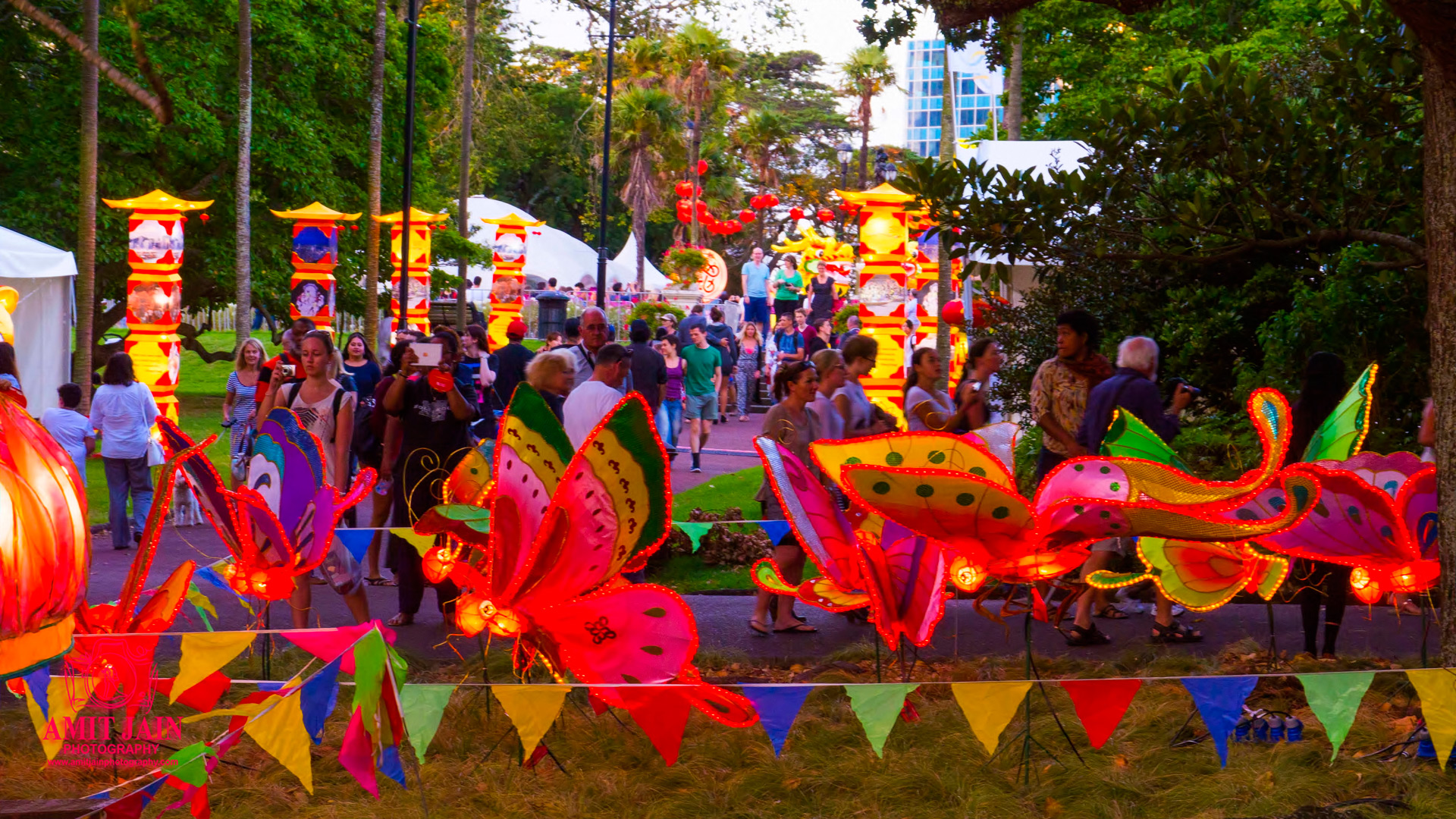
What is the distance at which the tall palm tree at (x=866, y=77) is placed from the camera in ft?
163

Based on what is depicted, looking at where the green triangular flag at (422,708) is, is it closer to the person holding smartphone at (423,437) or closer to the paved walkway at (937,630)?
the paved walkway at (937,630)

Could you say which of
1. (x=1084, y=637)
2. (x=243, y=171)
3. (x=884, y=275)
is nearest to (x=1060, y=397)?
(x=1084, y=637)

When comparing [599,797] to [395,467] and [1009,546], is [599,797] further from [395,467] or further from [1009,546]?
[395,467]

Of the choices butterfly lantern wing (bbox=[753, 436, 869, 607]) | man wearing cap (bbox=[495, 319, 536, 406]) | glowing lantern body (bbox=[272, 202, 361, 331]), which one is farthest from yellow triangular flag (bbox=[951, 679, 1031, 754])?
glowing lantern body (bbox=[272, 202, 361, 331])

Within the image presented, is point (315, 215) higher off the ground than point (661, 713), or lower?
higher

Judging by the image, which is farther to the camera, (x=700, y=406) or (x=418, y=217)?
(x=418, y=217)

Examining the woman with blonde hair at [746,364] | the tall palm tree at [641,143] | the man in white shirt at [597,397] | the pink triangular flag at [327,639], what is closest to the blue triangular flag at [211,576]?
the pink triangular flag at [327,639]

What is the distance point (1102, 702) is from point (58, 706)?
141 inches

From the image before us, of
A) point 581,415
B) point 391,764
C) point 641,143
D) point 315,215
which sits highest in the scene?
point 641,143

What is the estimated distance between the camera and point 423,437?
24.8ft

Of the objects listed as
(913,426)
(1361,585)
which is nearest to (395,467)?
A: (913,426)

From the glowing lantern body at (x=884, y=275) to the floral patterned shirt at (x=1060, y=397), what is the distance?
32.6 ft

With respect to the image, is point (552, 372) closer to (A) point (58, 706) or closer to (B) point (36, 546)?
(A) point (58, 706)

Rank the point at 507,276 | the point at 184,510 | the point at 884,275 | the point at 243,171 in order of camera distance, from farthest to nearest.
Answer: the point at 507,276 → the point at 884,275 → the point at 243,171 → the point at 184,510
